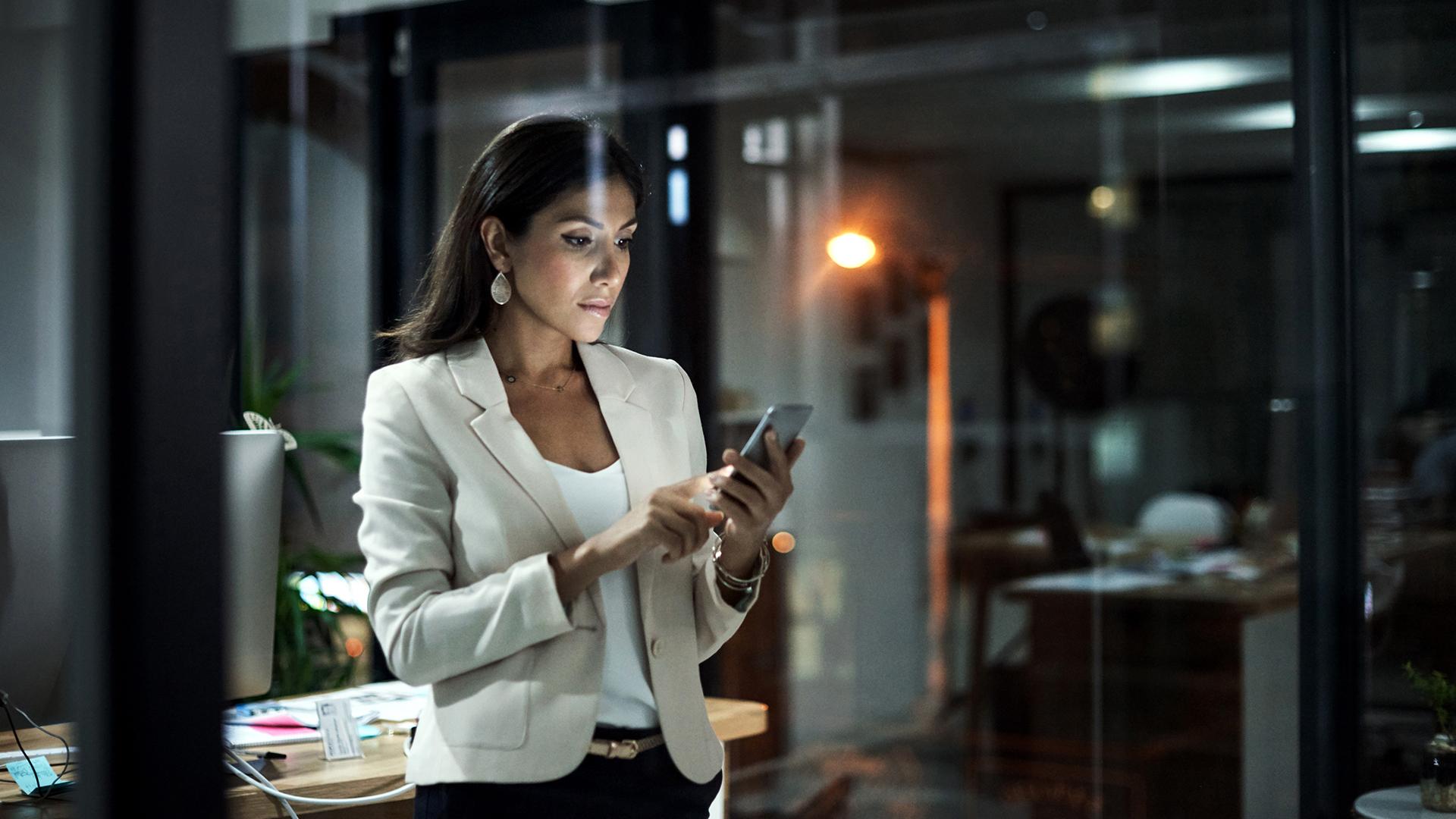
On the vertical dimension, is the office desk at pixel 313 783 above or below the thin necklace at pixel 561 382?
below

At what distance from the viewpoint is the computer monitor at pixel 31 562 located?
1798 millimetres

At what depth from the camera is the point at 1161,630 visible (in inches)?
170

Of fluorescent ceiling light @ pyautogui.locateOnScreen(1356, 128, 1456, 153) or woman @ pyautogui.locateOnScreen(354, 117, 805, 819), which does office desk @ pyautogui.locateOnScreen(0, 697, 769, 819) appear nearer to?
woman @ pyautogui.locateOnScreen(354, 117, 805, 819)

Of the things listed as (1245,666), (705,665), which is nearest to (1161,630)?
→ (1245,666)

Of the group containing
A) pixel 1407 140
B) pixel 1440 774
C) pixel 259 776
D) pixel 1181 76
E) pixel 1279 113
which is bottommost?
pixel 1440 774

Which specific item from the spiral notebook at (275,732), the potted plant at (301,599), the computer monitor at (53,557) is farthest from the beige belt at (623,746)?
the potted plant at (301,599)

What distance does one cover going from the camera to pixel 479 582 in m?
1.41

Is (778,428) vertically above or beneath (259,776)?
above

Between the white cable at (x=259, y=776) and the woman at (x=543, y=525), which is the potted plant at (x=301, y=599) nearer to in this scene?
the white cable at (x=259, y=776)

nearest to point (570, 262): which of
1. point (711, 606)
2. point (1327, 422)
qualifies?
point (711, 606)

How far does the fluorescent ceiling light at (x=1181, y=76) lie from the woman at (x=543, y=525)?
3071 mm

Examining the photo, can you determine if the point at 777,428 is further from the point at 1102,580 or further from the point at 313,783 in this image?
Answer: the point at 1102,580

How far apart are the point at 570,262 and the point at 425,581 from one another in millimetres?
366

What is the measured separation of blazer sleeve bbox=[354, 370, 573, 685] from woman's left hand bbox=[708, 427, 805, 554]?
197 millimetres
